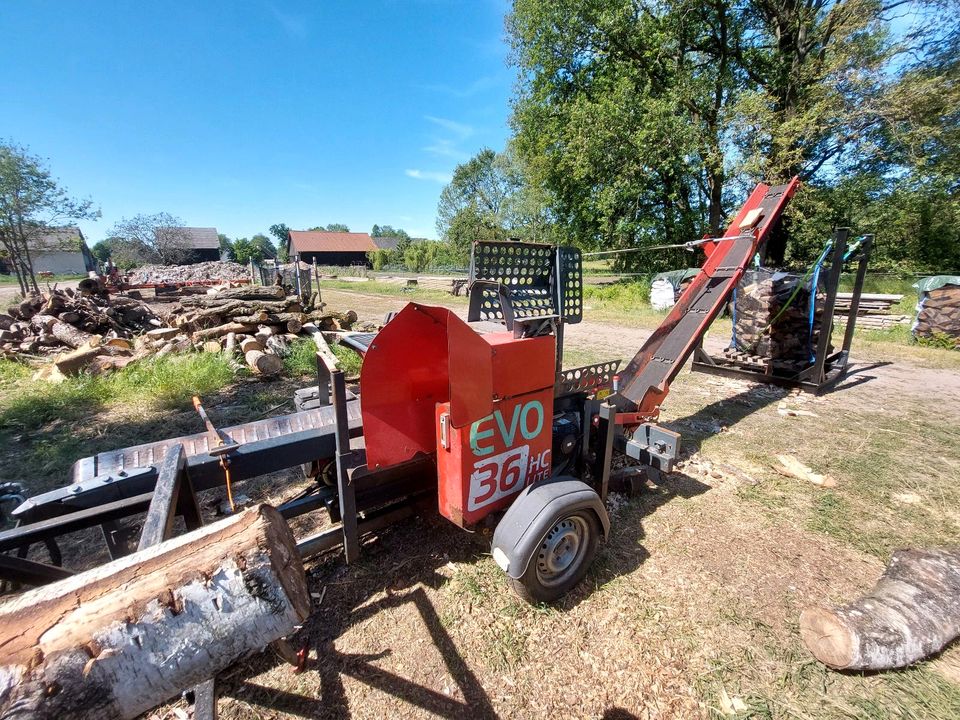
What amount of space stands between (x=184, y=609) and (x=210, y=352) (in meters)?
7.95

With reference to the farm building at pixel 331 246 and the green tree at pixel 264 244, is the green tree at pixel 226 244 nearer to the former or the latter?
the green tree at pixel 264 244

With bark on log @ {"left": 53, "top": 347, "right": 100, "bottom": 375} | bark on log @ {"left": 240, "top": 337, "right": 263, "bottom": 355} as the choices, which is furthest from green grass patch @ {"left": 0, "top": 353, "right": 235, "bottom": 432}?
bark on log @ {"left": 240, "top": 337, "right": 263, "bottom": 355}

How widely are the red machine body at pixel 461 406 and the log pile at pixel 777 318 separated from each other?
6.14 m

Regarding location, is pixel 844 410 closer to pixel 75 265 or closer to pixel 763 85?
pixel 763 85

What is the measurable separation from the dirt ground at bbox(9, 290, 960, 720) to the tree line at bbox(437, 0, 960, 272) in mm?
11676

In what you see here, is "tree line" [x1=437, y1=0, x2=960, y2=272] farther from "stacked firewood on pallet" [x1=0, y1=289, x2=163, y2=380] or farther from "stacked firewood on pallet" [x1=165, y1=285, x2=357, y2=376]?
"stacked firewood on pallet" [x1=0, y1=289, x2=163, y2=380]

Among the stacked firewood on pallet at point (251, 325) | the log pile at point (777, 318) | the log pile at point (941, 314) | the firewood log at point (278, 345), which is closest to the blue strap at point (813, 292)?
the log pile at point (777, 318)

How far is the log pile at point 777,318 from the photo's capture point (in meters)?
6.89

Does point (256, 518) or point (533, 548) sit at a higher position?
point (256, 518)

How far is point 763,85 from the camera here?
1548 centimetres

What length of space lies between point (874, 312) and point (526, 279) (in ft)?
48.7

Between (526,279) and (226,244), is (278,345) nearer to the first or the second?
(526,279)

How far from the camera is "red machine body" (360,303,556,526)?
2.15 metres

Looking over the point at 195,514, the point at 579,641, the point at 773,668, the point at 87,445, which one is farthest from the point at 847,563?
the point at 87,445
